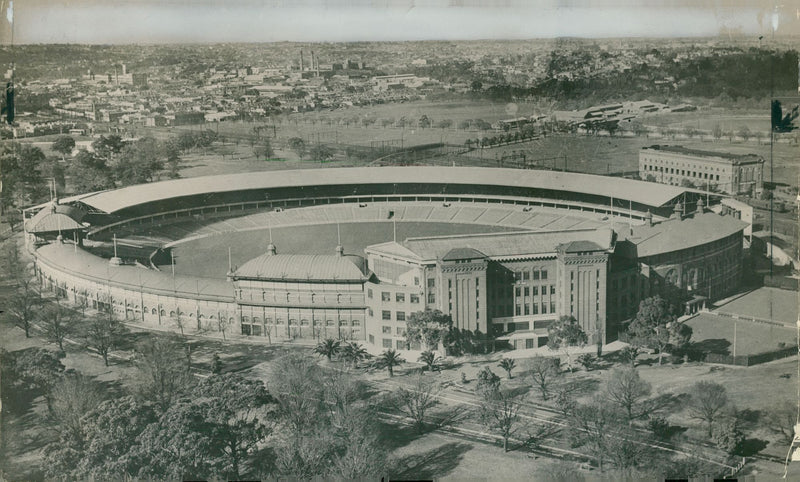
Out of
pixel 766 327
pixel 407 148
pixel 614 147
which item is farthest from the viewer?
pixel 407 148

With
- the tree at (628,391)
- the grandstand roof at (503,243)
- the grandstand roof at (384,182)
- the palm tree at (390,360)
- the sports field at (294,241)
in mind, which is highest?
the grandstand roof at (384,182)

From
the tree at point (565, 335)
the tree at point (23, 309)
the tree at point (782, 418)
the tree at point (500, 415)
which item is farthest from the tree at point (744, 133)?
the tree at point (23, 309)

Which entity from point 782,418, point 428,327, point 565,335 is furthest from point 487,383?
point 782,418

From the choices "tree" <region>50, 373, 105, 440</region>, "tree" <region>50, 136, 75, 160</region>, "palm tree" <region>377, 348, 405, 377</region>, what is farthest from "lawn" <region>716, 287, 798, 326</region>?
"tree" <region>50, 136, 75, 160</region>

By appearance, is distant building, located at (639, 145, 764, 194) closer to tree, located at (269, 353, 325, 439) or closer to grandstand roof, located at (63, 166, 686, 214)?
grandstand roof, located at (63, 166, 686, 214)

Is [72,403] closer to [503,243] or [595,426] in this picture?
[503,243]

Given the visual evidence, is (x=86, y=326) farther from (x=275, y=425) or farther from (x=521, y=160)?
(x=521, y=160)

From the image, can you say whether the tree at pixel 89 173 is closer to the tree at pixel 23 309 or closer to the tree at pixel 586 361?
the tree at pixel 23 309

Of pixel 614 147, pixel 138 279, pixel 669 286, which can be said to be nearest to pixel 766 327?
pixel 669 286
